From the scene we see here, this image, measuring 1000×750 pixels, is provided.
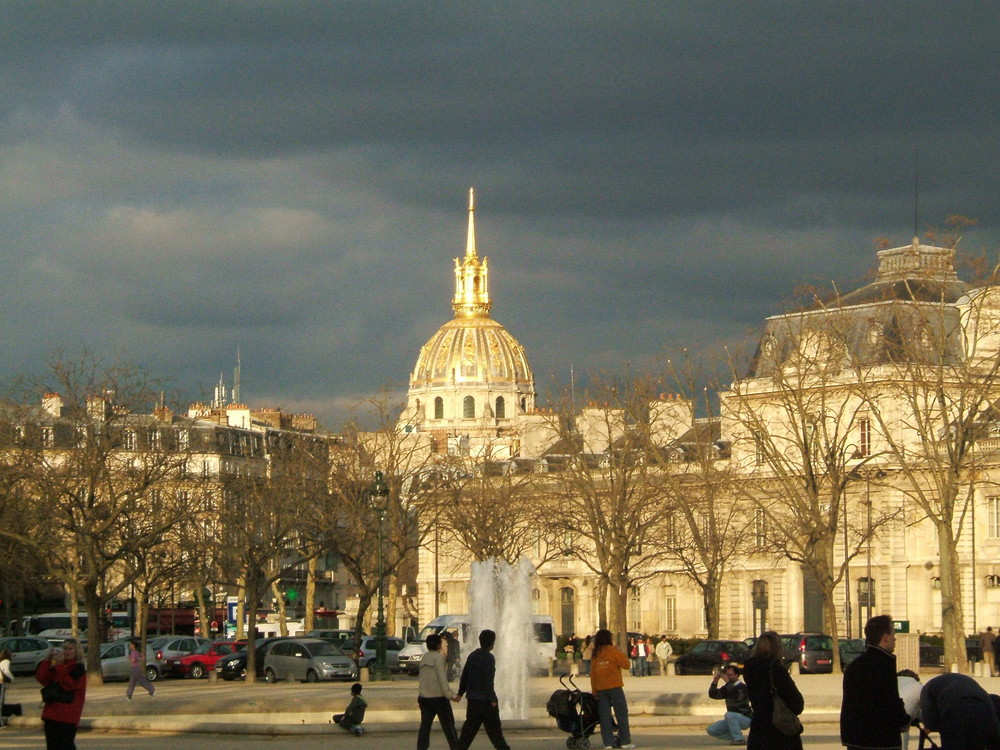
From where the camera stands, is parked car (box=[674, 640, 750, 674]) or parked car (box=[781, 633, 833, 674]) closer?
parked car (box=[781, 633, 833, 674])

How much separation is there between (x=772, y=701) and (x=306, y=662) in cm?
3239

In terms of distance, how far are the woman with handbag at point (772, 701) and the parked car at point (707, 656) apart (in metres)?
39.2

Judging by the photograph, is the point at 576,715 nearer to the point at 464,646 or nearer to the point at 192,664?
the point at 464,646

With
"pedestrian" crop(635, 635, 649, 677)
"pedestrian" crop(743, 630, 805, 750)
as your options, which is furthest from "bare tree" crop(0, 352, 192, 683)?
"pedestrian" crop(743, 630, 805, 750)

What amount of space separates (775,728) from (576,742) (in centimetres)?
834

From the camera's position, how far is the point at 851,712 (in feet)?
43.2

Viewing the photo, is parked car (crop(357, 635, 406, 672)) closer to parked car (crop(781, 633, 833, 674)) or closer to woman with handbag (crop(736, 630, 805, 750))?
parked car (crop(781, 633, 833, 674))

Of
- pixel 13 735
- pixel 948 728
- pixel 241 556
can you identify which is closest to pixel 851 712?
pixel 948 728

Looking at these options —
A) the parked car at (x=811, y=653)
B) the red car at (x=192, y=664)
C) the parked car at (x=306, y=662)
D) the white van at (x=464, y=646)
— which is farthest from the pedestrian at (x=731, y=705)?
the red car at (x=192, y=664)

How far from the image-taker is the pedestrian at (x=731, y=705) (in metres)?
21.1

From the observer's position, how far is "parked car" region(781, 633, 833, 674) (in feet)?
175

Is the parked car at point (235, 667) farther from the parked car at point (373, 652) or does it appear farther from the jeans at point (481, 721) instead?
the jeans at point (481, 721)

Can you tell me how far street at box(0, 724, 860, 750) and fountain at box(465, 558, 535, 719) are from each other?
2.76 m

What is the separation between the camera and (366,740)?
25328 millimetres
